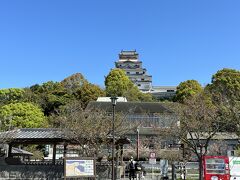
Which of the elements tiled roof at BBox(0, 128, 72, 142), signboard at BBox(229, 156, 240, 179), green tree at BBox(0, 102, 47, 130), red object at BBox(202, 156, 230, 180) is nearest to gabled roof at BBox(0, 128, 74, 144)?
tiled roof at BBox(0, 128, 72, 142)

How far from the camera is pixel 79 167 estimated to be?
1645 cm

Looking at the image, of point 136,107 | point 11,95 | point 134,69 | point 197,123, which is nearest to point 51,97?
point 11,95

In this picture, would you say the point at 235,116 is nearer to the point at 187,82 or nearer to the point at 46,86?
the point at 187,82

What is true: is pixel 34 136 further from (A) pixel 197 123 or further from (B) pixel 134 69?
(B) pixel 134 69

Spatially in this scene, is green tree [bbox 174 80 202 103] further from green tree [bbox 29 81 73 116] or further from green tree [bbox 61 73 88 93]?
green tree [bbox 29 81 73 116]

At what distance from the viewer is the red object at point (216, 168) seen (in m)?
15.9

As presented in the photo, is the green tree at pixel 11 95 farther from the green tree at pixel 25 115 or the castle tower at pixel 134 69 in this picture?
the castle tower at pixel 134 69

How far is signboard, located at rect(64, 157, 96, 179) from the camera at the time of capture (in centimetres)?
1612

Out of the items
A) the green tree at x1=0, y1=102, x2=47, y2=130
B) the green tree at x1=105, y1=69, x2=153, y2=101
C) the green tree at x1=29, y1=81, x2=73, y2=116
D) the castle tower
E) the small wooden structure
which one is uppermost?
the castle tower

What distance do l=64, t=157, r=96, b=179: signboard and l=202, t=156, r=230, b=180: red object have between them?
5.28m

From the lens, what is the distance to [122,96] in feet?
239

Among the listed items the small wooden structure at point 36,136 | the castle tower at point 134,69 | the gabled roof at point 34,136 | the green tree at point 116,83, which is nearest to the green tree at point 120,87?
the green tree at point 116,83

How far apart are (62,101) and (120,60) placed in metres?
66.9

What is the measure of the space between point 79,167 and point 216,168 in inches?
247
